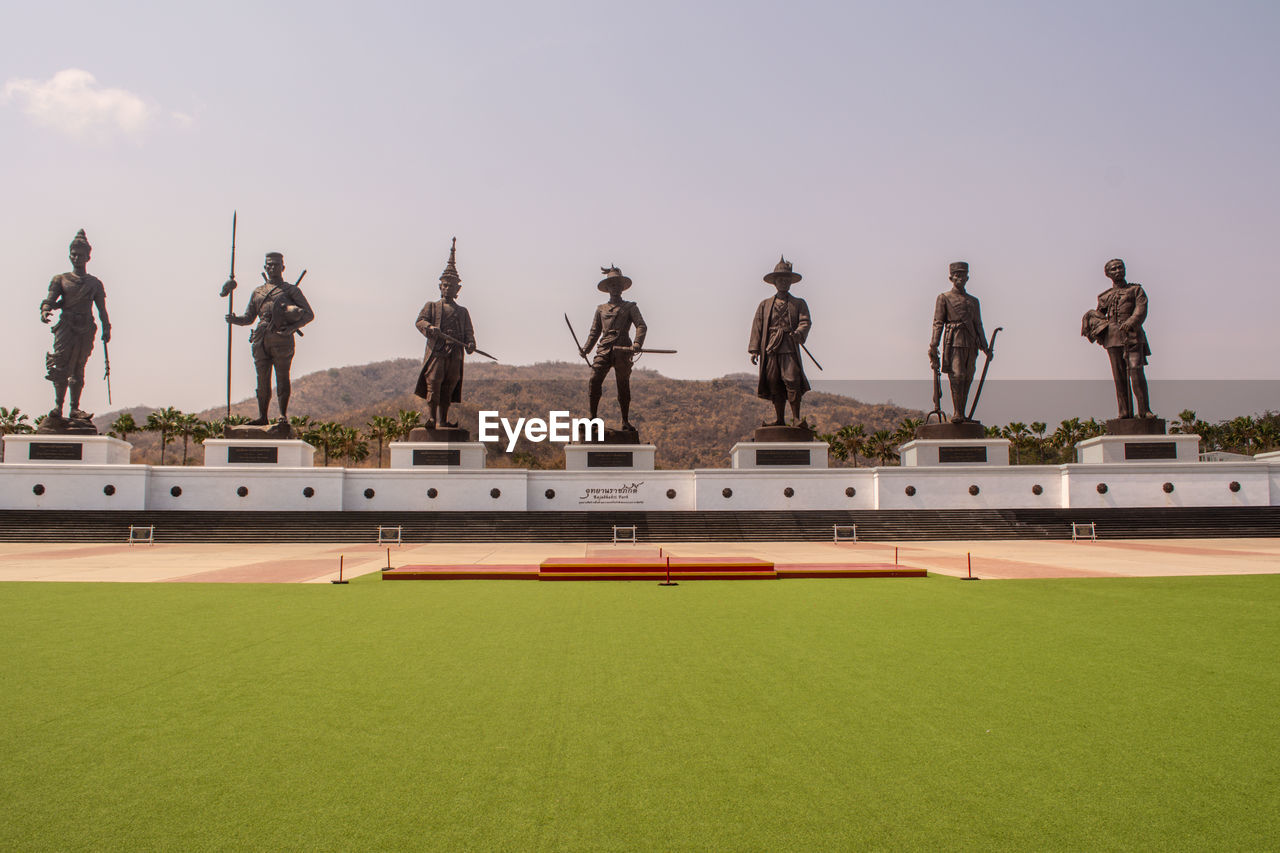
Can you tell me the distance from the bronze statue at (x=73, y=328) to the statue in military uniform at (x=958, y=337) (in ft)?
89.3

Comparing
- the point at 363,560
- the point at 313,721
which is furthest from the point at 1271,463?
the point at 313,721

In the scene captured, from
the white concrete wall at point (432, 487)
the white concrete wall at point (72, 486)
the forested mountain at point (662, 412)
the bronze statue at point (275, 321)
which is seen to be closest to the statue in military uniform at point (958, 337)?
the white concrete wall at point (432, 487)

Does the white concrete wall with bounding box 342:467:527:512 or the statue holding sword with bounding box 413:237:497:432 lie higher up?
the statue holding sword with bounding box 413:237:497:432

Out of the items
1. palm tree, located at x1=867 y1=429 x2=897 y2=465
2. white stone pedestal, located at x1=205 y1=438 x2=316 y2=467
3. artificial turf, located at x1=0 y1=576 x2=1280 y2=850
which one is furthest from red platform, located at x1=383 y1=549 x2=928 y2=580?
palm tree, located at x1=867 y1=429 x2=897 y2=465

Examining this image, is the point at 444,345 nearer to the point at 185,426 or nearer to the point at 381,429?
the point at 381,429

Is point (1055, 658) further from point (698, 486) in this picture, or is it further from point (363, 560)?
point (698, 486)

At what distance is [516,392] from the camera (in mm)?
104750

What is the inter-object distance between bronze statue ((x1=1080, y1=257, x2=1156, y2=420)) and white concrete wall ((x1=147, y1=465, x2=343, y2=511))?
2497 cm

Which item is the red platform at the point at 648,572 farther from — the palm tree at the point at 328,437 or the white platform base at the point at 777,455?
the palm tree at the point at 328,437

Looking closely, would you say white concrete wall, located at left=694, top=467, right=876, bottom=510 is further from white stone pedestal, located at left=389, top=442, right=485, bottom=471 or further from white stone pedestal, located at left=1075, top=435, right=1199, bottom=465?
white stone pedestal, located at left=1075, top=435, right=1199, bottom=465

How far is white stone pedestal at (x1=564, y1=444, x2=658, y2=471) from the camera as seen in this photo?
24422mm

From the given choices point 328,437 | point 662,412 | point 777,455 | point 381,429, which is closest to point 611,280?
point 777,455

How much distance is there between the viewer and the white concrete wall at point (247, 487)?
23.4 meters

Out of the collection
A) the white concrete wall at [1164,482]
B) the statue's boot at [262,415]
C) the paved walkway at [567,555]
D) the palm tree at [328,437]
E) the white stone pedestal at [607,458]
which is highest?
the palm tree at [328,437]
